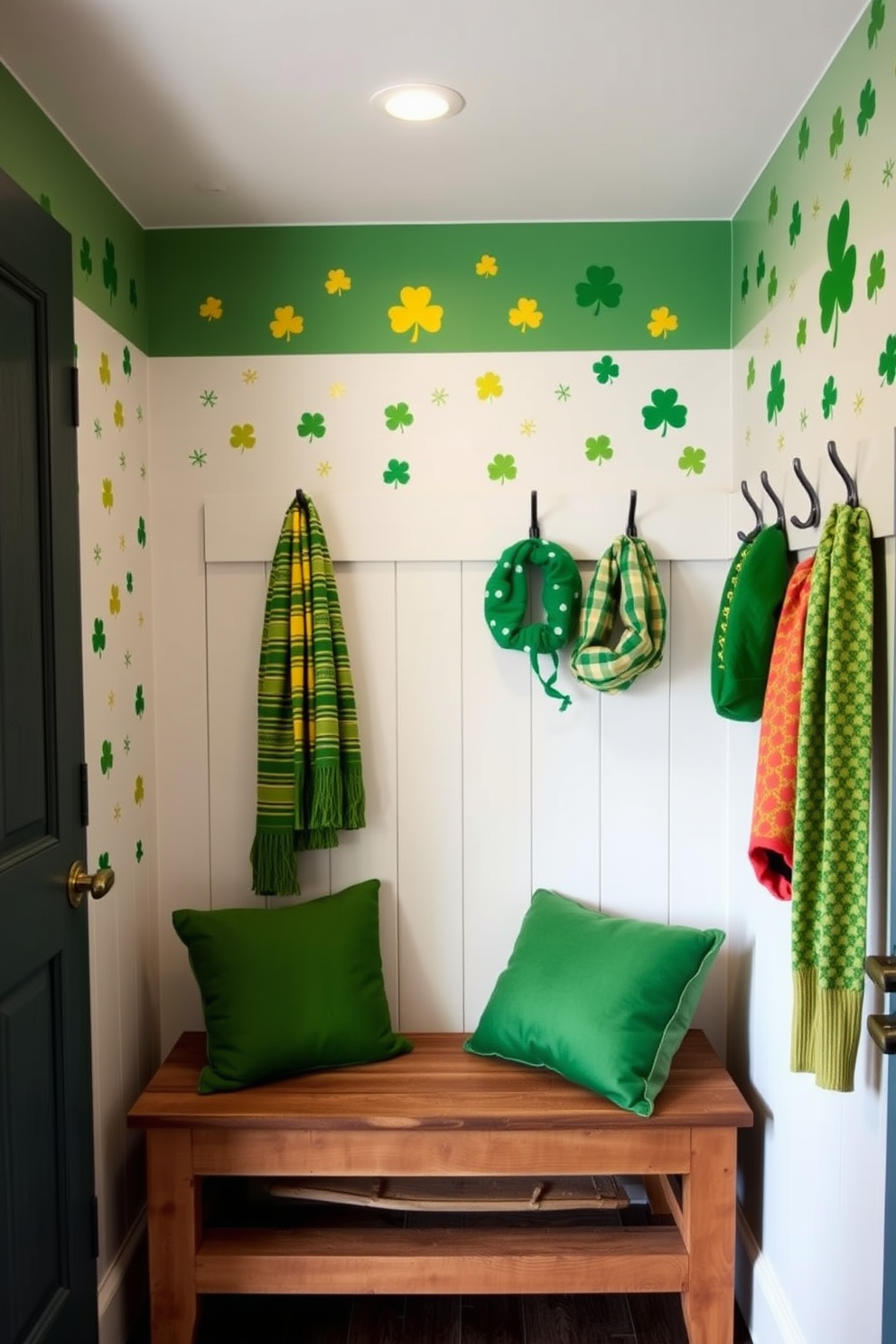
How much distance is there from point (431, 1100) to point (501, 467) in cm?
136

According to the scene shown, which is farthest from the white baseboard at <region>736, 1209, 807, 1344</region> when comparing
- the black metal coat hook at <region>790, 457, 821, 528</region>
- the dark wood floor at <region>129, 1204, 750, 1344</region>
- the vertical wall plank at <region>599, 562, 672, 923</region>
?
the black metal coat hook at <region>790, 457, 821, 528</region>

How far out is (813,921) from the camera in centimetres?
165

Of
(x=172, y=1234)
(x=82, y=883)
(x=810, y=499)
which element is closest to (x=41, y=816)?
(x=82, y=883)

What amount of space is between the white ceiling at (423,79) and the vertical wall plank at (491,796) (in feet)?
2.76

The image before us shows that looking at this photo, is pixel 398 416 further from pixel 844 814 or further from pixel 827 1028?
pixel 827 1028

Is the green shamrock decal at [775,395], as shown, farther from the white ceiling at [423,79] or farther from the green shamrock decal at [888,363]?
the green shamrock decal at [888,363]

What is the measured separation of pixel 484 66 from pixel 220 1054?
1870 millimetres

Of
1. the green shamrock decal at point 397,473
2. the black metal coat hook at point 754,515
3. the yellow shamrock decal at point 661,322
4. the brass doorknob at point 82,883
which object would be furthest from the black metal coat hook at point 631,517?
the brass doorknob at point 82,883

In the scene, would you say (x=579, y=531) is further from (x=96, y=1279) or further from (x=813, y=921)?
(x=96, y=1279)

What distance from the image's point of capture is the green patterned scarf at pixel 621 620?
7.72ft

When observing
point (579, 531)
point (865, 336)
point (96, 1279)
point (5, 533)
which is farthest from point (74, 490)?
point (96, 1279)

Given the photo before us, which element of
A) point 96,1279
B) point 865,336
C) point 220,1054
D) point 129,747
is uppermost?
point 865,336

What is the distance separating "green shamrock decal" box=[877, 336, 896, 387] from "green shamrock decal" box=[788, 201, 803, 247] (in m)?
0.52

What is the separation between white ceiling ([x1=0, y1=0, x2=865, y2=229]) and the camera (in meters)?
1.66
